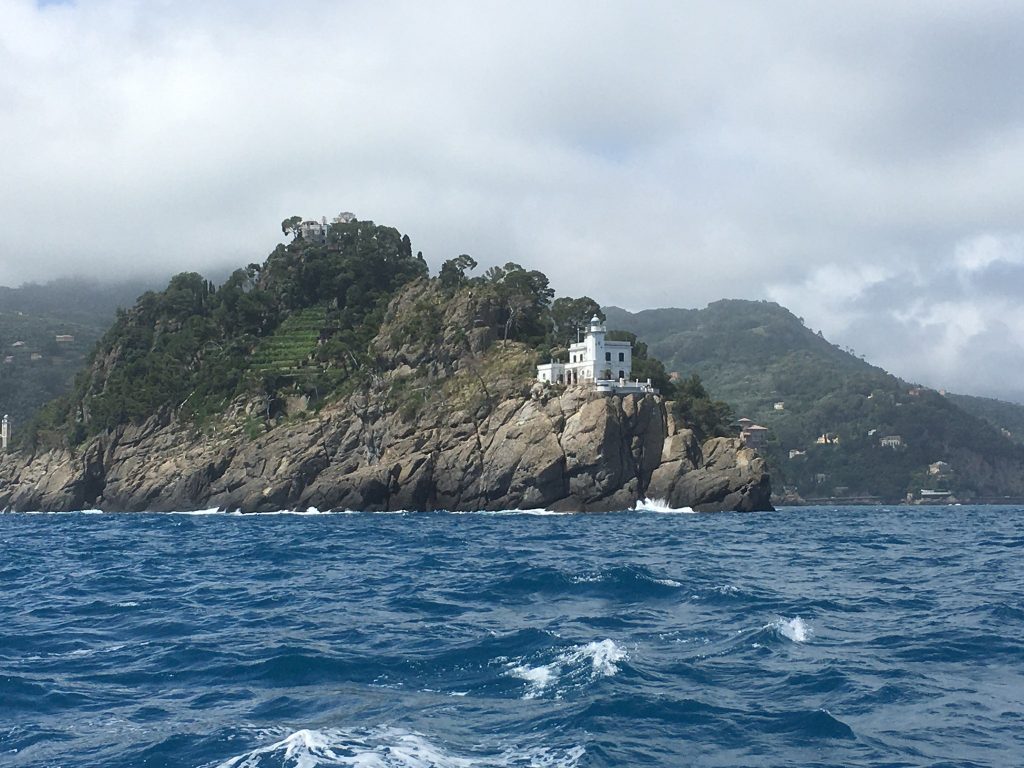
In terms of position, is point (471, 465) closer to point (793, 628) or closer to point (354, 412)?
point (354, 412)

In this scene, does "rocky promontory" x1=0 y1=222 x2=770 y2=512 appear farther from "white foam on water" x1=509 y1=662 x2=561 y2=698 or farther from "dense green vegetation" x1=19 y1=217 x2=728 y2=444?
"white foam on water" x1=509 y1=662 x2=561 y2=698

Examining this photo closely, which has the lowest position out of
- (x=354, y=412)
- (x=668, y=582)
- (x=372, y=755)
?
(x=668, y=582)

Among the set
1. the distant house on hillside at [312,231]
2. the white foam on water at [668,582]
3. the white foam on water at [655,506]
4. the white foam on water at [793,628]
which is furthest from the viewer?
the distant house on hillside at [312,231]

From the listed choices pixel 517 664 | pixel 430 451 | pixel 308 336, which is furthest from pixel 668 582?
pixel 308 336

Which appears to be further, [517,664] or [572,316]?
[572,316]

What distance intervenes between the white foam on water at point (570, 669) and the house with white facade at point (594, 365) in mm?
98947

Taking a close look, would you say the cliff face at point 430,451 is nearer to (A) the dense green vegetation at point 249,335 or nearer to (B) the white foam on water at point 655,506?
(B) the white foam on water at point 655,506

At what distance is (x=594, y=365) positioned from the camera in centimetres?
12925

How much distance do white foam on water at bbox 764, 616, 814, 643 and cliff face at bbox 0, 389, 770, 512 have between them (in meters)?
84.7

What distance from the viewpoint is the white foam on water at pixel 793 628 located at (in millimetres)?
28703

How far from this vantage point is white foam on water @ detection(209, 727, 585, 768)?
1883 cm

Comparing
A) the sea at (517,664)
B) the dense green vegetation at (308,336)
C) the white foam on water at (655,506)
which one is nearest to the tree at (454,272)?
the dense green vegetation at (308,336)

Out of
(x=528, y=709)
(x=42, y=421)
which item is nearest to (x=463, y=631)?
(x=528, y=709)

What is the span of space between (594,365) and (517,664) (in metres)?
104
